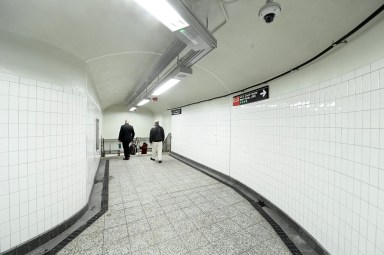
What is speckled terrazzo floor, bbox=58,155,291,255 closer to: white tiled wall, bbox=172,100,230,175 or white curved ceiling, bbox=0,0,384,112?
white tiled wall, bbox=172,100,230,175

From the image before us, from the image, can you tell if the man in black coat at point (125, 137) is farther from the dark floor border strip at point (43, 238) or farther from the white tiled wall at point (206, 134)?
the dark floor border strip at point (43, 238)

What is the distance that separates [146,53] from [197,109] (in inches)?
145

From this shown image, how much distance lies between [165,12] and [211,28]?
100 centimetres

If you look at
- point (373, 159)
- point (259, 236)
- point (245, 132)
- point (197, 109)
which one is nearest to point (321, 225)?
point (259, 236)

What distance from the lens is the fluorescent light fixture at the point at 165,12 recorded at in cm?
123

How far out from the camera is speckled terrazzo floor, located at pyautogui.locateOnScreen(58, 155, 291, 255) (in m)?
2.16

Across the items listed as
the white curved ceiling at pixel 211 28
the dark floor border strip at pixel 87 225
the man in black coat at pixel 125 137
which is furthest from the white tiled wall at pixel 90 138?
the man in black coat at pixel 125 137

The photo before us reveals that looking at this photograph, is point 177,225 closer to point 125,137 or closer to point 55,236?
point 55,236

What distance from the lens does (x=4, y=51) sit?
1.85m

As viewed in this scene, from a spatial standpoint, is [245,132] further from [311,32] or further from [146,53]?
[146,53]

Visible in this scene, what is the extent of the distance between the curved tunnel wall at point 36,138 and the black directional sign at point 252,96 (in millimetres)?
3325

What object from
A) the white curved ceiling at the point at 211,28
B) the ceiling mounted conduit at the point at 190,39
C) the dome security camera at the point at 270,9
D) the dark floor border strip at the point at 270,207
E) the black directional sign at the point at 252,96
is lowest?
the dark floor border strip at the point at 270,207

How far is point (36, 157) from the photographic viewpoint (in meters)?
2.13

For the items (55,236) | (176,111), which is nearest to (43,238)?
(55,236)
